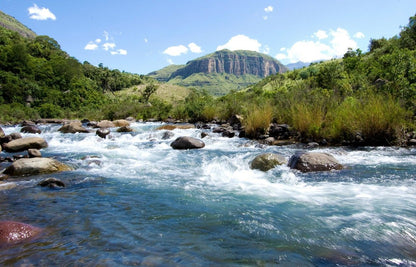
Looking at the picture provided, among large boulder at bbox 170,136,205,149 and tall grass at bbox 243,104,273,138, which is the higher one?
tall grass at bbox 243,104,273,138

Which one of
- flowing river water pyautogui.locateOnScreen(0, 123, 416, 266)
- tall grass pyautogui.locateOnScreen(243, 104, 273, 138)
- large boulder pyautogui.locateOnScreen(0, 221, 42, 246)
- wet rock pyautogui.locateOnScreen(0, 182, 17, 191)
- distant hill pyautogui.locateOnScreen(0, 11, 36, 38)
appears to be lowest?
flowing river water pyautogui.locateOnScreen(0, 123, 416, 266)

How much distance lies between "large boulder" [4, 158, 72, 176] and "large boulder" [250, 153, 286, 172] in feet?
18.2

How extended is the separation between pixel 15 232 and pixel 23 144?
10469mm

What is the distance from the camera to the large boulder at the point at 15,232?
3.37 metres

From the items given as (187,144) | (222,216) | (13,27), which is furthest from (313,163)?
(13,27)

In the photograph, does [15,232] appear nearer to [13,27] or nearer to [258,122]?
[258,122]

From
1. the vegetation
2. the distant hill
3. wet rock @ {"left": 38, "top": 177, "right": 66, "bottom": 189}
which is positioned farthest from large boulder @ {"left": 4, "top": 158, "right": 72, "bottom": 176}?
the distant hill

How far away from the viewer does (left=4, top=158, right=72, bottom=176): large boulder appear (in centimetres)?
734

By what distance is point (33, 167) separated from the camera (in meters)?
7.46

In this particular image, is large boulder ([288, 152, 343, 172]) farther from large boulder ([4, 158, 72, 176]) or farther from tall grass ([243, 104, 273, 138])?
large boulder ([4, 158, 72, 176])

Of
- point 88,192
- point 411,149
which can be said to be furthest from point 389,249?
point 411,149

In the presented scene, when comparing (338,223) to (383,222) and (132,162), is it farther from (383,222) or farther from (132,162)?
(132,162)

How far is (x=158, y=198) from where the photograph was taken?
5.29 m

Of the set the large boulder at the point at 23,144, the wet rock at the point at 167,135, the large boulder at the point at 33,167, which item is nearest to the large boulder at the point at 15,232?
the large boulder at the point at 33,167
